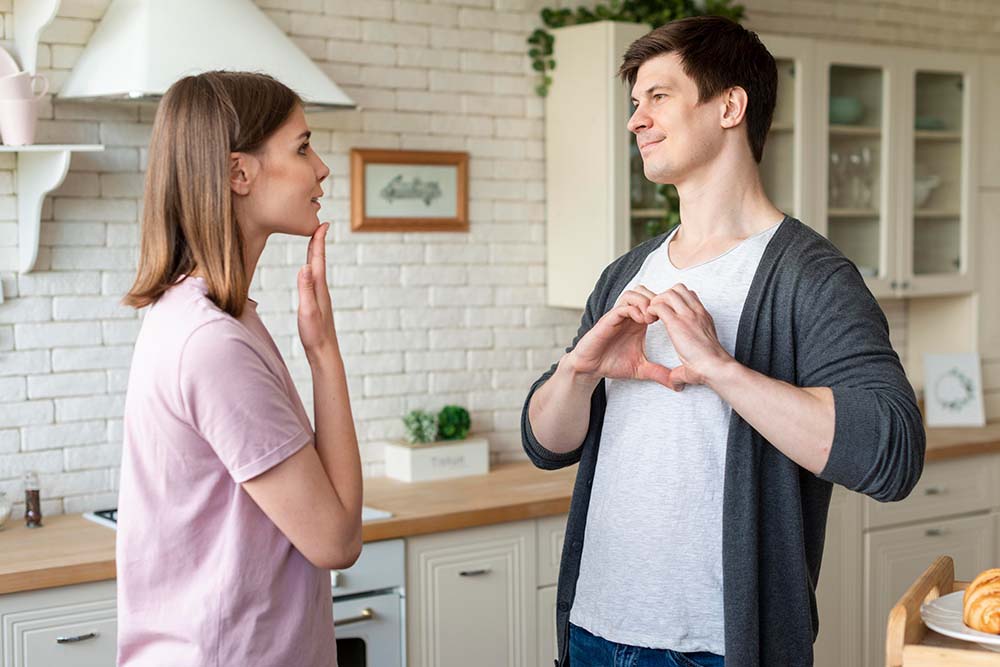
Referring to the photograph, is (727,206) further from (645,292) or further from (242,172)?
(242,172)

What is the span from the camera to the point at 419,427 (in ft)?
11.7

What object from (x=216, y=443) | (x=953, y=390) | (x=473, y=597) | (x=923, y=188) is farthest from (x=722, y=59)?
(x=953, y=390)

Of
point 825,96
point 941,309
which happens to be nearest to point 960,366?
point 941,309

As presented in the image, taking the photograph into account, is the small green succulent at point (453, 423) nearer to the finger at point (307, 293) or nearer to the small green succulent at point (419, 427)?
the small green succulent at point (419, 427)

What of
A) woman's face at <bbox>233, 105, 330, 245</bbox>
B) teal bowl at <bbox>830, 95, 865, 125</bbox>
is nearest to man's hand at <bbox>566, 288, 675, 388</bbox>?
woman's face at <bbox>233, 105, 330, 245</bbox>

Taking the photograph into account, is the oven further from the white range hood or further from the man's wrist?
the man's wrist

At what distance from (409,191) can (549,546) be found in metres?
1.11

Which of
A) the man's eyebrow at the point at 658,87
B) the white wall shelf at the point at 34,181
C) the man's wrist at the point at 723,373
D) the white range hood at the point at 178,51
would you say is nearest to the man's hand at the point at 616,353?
the man's wrist at the point at 723,373

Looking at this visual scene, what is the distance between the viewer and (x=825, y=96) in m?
4.06

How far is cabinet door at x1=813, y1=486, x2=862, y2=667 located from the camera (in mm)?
3836

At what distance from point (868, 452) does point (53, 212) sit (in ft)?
7.19

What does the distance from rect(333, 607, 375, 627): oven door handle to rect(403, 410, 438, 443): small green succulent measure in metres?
0.71

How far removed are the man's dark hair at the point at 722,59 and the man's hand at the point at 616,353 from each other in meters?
0.35

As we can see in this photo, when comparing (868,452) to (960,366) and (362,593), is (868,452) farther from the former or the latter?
(960,366)
